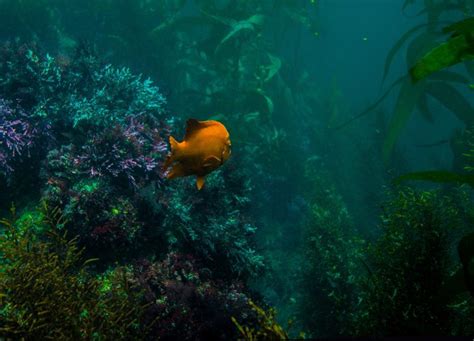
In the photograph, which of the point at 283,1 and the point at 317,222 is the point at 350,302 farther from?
the point at 283,1

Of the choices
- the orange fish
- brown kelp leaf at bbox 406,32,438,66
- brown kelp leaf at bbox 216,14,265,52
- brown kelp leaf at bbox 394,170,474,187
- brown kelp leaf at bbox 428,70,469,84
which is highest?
brown kelp leaf at bbox 216,14,265,52

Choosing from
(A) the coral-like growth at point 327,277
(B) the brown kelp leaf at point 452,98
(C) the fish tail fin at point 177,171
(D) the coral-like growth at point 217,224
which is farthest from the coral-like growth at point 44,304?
(B) the brown kelp leaf at point 452,98

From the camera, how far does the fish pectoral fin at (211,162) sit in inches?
97.4

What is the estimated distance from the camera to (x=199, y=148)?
96.7 inches

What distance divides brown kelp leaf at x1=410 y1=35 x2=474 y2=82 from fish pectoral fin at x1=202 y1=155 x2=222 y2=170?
1.50 meters

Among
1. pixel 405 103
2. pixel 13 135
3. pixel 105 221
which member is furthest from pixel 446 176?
pixel 405 103

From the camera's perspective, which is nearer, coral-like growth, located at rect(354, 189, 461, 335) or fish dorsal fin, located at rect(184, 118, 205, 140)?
fish dorsal fin, located at rect(184, 118, 205, 140)

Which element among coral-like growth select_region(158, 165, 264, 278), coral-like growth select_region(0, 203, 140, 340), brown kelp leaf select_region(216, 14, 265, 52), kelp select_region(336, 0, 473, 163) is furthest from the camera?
brown kelp leaf select_region(216, 14, 265, 52)

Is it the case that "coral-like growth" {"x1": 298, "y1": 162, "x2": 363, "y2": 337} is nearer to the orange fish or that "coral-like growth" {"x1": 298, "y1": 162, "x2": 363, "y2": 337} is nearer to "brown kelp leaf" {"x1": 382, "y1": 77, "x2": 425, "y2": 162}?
"brown kelp leaf" {"x1": 382, "y1": 77, "x2": 425, "y2": 162}

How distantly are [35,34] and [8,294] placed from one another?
35.7 feet

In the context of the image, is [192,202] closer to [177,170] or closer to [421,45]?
[177,170]

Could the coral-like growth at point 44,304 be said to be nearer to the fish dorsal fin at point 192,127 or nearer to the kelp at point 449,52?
the fish dorsal fin at point 192,127

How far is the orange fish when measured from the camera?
246cm

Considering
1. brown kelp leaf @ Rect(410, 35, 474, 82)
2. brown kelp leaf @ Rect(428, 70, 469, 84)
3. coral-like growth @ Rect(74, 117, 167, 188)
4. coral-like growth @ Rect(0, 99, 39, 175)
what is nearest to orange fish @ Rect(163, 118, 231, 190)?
brown kelp leaf @ Rect(410, 35, 474, 82)
